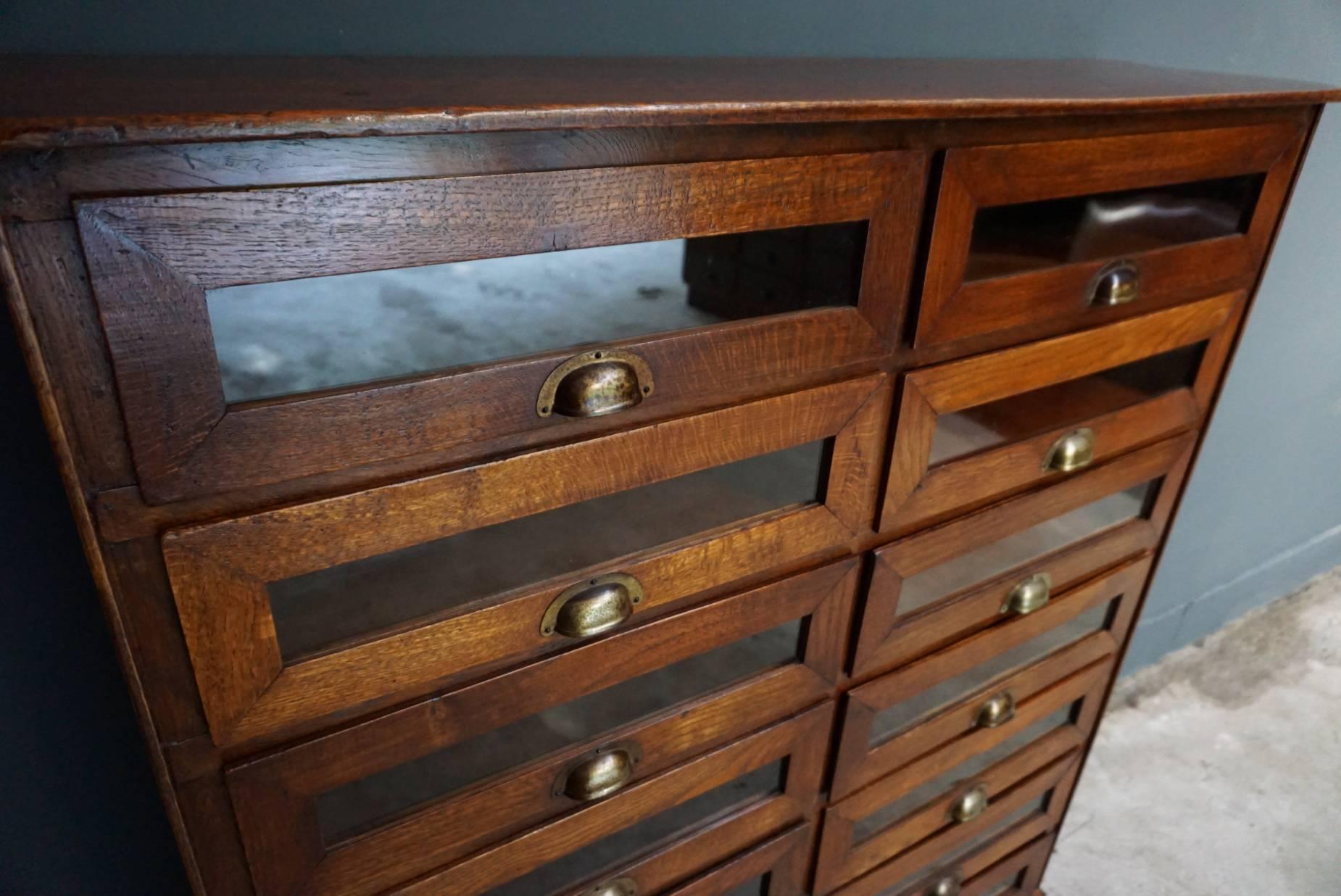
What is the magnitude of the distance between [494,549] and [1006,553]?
1.98ft

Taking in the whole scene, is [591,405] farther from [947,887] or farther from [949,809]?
[947,887]

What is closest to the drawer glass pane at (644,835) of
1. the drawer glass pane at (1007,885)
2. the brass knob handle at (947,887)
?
the brass knob handle at (947,887)

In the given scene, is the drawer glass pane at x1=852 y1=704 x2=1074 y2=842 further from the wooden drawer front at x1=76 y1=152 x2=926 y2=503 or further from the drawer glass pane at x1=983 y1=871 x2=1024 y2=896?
the wooden drawer front at x1=76 y1=152 x2=926 y2=503

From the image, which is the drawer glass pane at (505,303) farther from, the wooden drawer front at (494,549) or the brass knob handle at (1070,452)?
the brass knob handle at (1070,452)

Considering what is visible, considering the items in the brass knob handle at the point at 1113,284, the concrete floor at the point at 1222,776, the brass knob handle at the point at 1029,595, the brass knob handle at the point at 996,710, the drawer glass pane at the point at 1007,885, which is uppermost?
the brass knob handle at the point at 1113,284

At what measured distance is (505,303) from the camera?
0.53 metres

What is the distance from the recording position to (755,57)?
2.87 ft

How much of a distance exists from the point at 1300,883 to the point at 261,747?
174 cm

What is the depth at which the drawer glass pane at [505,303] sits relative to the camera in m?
0.46

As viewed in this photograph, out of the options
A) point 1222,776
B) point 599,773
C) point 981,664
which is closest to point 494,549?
point 599,773

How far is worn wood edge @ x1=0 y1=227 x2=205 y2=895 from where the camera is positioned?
1.26 ft

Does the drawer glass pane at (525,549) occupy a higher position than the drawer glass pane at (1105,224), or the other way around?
the drawer glass pane at (1105,224)

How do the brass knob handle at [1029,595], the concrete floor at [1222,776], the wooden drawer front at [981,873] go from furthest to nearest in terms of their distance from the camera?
the concrete floor at [1222,776] → the wooden drawer front at [981,873] → the brass knob handle at [1029,595]

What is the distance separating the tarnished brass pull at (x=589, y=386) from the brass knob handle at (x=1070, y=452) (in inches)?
20.0
